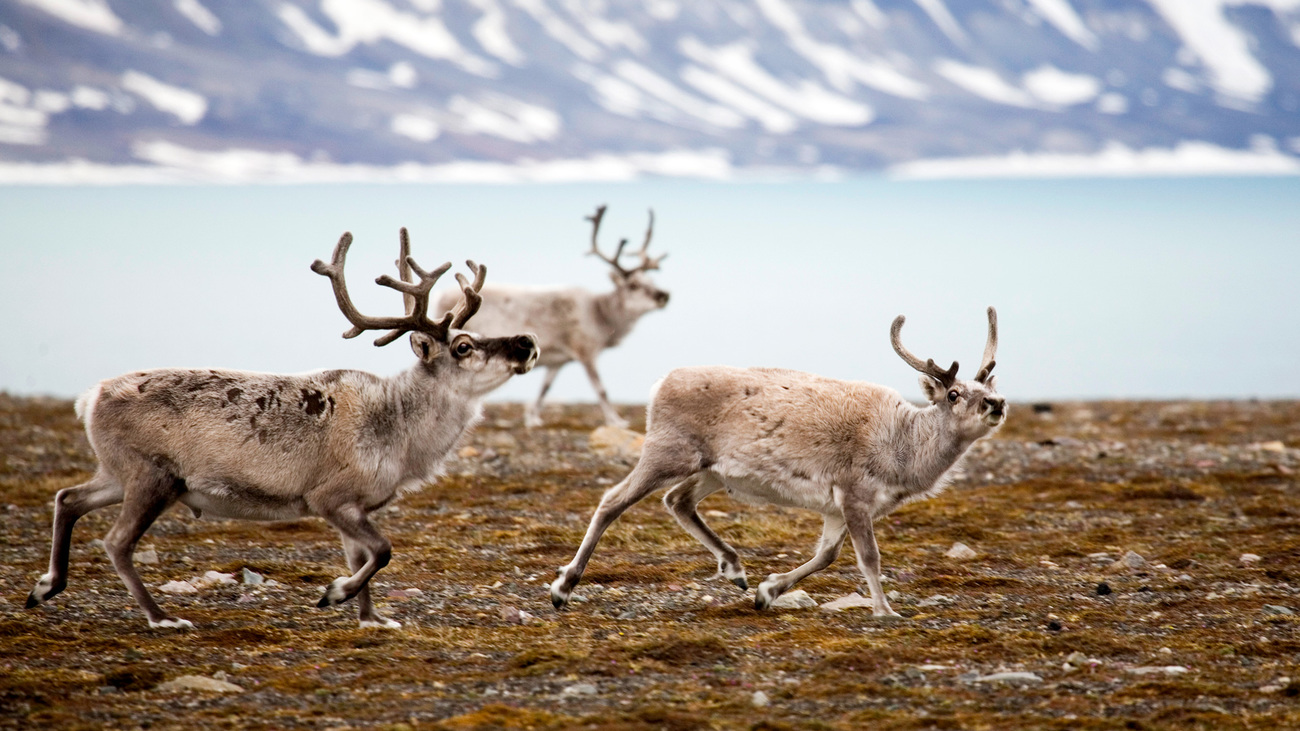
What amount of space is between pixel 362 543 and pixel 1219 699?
557cm

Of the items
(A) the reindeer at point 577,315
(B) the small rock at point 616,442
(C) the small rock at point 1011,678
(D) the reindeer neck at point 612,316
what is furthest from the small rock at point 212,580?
(D) the reindeer neck at point 612,316

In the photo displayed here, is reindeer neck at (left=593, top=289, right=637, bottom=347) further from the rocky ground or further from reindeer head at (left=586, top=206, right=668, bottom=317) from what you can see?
the rocky ground

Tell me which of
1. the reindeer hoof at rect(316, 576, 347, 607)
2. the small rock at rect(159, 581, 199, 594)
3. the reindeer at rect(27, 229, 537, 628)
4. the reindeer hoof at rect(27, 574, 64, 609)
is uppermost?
the reindeer at rect(27, 229, 537, 628)

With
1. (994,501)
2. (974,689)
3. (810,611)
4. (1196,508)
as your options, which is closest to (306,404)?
(810,611)

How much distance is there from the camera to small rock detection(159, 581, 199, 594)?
10.1 m

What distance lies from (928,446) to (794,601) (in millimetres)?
1612

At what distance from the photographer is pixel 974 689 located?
24.2 ft

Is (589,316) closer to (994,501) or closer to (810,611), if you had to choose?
(994,501)

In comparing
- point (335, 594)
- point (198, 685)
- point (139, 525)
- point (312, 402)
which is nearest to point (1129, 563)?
point (335, 594)

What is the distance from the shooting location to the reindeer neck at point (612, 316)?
23.1 metres

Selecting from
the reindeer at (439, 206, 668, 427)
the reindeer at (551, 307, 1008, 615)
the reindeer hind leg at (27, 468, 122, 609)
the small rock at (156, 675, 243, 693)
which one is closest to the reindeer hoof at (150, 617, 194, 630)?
the reindeer hind leg at (27, 468, 122, 609)

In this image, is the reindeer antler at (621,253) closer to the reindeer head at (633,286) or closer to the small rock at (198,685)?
the reindeer head at (633,286)

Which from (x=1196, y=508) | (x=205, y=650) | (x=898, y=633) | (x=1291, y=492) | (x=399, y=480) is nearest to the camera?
(x=205, y=650)

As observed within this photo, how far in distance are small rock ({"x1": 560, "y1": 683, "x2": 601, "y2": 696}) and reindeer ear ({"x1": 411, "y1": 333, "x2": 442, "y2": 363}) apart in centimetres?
329
